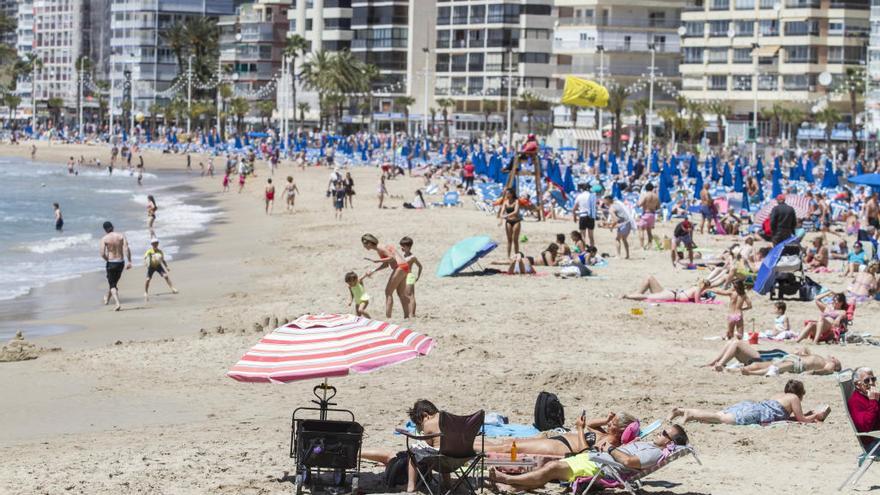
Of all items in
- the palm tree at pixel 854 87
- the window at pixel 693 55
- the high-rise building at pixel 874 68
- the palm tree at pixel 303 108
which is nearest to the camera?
the palm tree at pixel 854 87

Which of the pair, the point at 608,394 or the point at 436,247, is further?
the point at 436,247

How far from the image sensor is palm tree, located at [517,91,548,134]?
8950 cm

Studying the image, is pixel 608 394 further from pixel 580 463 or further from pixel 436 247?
pixel 436 247

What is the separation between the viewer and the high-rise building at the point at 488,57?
92750 millimetres

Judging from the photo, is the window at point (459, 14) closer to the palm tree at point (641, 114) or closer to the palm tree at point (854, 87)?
the palm tree at point (641, 114)

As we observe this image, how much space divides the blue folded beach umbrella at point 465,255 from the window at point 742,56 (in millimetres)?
62131

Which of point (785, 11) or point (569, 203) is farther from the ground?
point (785, 11)

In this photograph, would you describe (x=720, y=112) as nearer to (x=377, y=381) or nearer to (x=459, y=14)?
(x=459, y=14)

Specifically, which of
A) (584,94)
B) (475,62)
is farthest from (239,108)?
(584,94)

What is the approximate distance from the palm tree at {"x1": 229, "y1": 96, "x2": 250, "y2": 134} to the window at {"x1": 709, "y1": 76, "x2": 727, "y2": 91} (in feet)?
131

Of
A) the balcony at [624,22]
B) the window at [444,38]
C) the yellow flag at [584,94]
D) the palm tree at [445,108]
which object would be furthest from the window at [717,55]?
the window at [444,38]

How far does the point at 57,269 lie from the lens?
1113 inches

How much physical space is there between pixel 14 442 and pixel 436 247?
16.5 m

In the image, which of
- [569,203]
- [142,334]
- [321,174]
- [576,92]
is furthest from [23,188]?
[142,334]
